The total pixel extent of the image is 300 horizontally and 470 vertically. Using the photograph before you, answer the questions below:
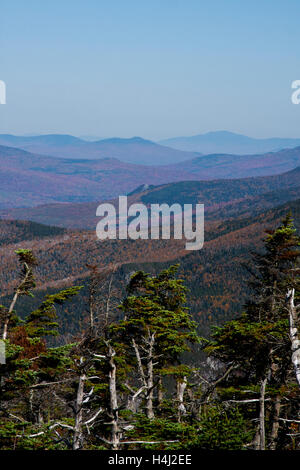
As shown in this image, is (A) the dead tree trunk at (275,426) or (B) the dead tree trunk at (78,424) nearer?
(B) the dead tree trunk at (78,424)

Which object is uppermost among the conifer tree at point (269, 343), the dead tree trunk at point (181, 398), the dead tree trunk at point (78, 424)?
the conifer tree at point (269, 343)

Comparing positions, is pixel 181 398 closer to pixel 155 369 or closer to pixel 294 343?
pixel 155 369

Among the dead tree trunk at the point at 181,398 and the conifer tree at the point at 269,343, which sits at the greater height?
the conifer tree at the point at 269,343

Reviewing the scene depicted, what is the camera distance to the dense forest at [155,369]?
1611cm

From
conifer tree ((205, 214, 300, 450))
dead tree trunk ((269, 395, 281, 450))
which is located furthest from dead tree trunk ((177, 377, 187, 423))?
dead tree trunk ((269, 395, 281, 450))

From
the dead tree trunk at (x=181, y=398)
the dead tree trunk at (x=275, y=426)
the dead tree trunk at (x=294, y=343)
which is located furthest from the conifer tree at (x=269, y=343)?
the dead tree trunk at (x=181, y=398)

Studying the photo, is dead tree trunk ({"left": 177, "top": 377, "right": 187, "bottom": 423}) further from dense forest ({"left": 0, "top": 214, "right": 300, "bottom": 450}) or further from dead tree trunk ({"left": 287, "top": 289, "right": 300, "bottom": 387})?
dead tree trunk ({"left": 287, "top": 289, "right": 300, "bottom": 387})

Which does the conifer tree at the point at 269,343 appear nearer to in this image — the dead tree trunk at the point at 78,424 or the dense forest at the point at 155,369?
the dense forest at the point at 155,369

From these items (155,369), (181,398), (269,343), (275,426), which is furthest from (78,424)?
(181,398)

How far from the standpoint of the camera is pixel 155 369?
23.7m

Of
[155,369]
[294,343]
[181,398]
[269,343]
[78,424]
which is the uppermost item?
[294,343]

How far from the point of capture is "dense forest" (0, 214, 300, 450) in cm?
1611
